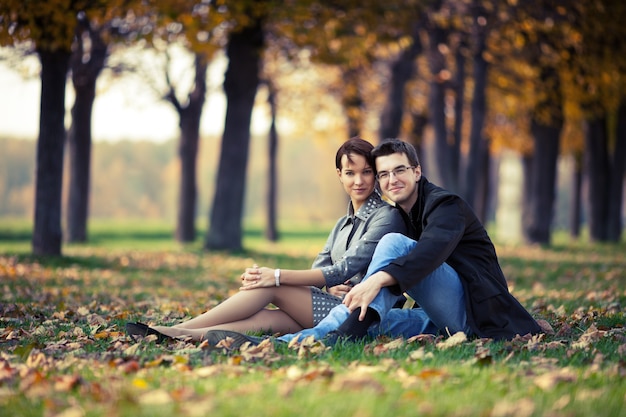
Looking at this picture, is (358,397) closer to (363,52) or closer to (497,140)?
(363,52)

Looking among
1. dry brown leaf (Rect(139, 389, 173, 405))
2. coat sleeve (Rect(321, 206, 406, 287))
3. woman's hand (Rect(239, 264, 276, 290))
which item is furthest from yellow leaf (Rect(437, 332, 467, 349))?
dry brown leaf (Rect(139, 389, 173, 405))

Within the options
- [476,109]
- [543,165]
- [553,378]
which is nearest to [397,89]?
[476,109]

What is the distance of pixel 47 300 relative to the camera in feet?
28.9

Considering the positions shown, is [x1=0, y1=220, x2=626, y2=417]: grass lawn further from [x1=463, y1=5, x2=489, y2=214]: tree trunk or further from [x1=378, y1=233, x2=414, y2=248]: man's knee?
[x1=463, y1=5, x2=489, y2=214]: tree trunk

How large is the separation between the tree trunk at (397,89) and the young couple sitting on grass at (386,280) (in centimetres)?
1440

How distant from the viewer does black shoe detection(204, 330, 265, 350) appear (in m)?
5.13

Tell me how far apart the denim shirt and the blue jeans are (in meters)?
0.31

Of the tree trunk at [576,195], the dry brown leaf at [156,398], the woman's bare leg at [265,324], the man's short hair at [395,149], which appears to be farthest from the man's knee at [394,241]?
the tree trunk at [576,195]

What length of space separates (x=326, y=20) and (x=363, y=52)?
2.17 meters

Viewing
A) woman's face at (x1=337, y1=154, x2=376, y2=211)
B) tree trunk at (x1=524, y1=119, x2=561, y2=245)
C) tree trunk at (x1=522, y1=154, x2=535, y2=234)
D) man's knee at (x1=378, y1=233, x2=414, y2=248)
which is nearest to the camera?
man's knee at (x1=378, y1=233, x2=414, y2=248)

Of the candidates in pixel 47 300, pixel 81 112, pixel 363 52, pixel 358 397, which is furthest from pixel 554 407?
pixel 81 112

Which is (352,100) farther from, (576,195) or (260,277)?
(260,277)

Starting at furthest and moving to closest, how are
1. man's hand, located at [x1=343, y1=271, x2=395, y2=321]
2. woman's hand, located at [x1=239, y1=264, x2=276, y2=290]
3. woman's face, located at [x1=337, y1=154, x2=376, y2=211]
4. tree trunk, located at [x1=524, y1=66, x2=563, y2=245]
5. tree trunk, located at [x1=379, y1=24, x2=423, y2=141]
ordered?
tree trunk, located at [x1=524, y1=66, x2=563, y2=245] → tree trunk, located at [x1=379, y1=24, x2=423, y2=141] → woman's face, located at [x1=337, y1=154, x2=376, y2=211] → woman's hand, located at [x1=239, y1=264, x2=276, y2=290] → man's hand, located at [x1=343, y1=271, x2=395, y2=321]

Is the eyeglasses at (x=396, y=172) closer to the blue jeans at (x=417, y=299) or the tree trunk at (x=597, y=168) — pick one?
the blue jeans at (x=417, y=299)
